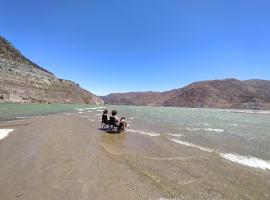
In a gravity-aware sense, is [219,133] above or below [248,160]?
above

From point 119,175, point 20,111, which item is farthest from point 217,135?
point 20,111

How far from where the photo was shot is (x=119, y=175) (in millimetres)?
6941

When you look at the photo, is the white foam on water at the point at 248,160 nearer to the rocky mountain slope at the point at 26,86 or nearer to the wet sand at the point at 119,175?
the wet sand at the point at 119,175

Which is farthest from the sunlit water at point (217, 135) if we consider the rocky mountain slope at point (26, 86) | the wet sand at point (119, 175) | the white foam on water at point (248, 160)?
the rocky mountain slope at point (26, 86)

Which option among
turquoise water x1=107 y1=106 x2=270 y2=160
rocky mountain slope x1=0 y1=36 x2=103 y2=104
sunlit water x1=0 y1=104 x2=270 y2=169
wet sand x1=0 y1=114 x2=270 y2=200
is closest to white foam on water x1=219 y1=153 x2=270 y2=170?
sunlit water x1=0 y1=104 x2=270 y2=169

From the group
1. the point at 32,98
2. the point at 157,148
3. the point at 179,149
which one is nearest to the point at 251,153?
the point at 179,149

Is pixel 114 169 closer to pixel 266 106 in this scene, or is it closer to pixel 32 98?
pixel 32 98

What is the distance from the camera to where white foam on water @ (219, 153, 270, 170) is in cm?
930

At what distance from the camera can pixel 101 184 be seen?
6035 millimetres

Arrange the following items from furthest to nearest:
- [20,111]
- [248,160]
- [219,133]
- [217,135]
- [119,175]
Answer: [20,111] → [219,133] → [217,135] → [248,160] → [119,175]

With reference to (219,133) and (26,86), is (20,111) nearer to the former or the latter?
(219,133)

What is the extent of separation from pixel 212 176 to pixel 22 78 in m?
96.2

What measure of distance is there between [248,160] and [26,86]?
92442 mm

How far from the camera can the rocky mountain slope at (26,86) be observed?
256ft
